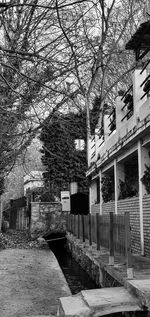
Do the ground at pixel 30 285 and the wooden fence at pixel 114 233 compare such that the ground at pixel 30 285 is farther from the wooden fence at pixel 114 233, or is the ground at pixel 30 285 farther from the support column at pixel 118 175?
the support column at pixel 118 175

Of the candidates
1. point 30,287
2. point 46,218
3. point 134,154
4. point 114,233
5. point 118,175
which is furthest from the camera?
point 46,218

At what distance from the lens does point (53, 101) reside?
746 cm

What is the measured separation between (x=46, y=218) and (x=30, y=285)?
13983mm

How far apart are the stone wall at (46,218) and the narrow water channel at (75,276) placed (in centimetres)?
406

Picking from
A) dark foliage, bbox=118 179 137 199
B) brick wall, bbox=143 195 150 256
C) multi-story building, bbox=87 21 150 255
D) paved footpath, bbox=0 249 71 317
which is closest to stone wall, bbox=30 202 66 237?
multi-story building, bbox=87 21 150 255

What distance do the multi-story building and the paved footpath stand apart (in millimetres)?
2453

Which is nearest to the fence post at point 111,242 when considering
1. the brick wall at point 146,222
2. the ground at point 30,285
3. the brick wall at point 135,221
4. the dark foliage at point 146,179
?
the ground at point 30,285

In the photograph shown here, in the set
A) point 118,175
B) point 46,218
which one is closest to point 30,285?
point 118,175

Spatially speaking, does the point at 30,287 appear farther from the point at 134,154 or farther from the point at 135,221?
the point at 134,154

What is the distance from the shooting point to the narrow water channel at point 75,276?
35.1 ft

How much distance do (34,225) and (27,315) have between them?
1624 centimetres

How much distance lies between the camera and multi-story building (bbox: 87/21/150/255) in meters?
9.45

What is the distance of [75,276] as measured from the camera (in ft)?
42.2

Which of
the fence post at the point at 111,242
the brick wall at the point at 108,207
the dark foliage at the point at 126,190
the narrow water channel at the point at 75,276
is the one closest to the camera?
the fence post at the point at 111,242
